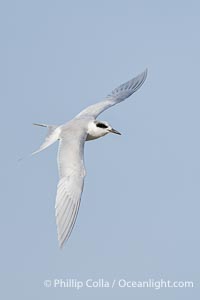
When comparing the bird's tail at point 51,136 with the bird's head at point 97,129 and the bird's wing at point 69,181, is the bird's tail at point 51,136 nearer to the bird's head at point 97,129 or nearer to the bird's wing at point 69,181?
the bird's wing at point 69,181

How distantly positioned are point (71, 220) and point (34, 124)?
3887mm

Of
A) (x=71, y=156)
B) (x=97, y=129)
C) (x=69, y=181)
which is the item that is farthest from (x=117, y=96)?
(x=69, y=181)

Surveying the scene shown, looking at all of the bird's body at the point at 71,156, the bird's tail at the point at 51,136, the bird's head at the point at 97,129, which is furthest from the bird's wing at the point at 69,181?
the bird's head at the point at 97,129

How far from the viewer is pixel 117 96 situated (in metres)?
19.1

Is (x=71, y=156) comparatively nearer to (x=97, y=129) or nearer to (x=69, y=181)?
(x=69, y=181)

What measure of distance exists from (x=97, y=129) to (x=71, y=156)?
6.01 feet

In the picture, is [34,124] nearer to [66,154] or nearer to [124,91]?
[66,154]

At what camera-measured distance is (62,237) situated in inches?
492

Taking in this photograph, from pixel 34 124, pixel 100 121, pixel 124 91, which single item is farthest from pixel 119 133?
pixel 124 91

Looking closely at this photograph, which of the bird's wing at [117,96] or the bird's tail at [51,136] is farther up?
the bird's wing at [117,96]

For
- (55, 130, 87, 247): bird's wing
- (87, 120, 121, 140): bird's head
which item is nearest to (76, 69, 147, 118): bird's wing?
(87, 120, 121, 140): bird's head

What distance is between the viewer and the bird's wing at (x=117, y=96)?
17.6 meters

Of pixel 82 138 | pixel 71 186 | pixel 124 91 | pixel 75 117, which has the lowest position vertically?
pixel 71 186

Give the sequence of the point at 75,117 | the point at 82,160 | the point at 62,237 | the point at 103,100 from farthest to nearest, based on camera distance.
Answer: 1. the point at 103,100
2. the point at 75,117
3. the point at 82,160
4. the point at 62,237
